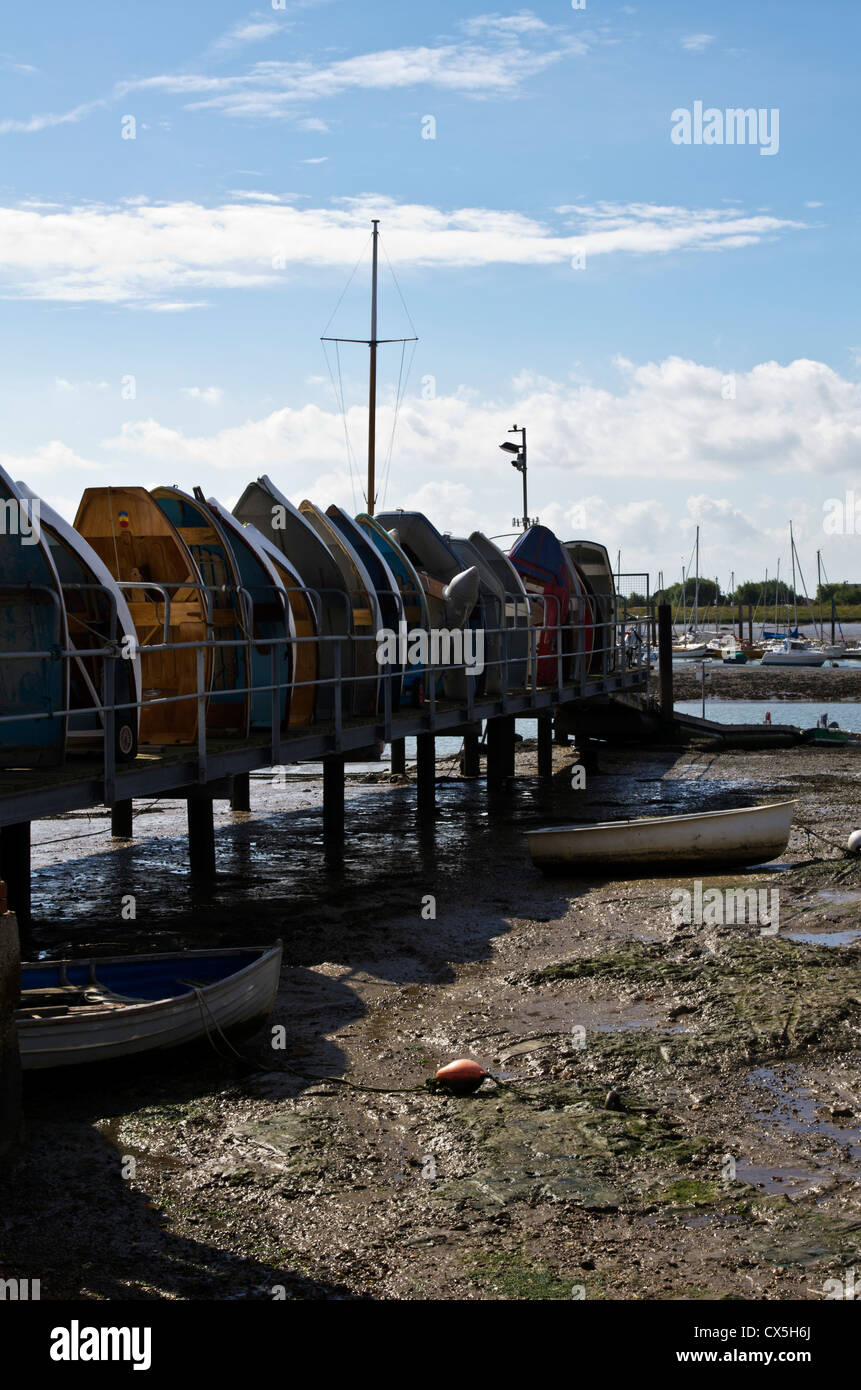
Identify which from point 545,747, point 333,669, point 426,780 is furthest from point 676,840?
point 545,747

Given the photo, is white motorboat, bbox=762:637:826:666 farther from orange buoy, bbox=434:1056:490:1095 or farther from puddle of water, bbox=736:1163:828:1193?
puddle of water, bbox=736:1163:828:1193

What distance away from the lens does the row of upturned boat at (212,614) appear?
10.8 m

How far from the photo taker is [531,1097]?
27.1 feet

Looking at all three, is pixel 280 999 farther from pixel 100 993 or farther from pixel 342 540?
pixel 342 540

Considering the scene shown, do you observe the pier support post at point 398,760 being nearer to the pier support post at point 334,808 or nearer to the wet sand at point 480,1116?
the pier support post at point 334,808

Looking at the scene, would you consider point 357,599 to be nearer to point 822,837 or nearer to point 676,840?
point 676,840

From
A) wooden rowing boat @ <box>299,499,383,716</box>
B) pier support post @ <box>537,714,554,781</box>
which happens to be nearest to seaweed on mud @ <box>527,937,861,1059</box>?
wooden rowing boat @ <box>299,499,383,716</box>

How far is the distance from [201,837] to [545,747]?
10.7m

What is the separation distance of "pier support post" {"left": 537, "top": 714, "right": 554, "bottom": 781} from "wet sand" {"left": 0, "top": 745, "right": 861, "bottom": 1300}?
954 cm

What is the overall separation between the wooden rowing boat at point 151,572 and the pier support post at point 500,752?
386 inches

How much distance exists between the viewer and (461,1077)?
8.34 metres

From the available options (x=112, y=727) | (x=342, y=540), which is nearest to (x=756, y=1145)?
(x=112, y=727)

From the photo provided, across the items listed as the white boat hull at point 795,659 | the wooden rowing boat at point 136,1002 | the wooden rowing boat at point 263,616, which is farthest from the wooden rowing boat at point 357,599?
the white boat hull at point 795,659

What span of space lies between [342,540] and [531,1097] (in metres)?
9.26
